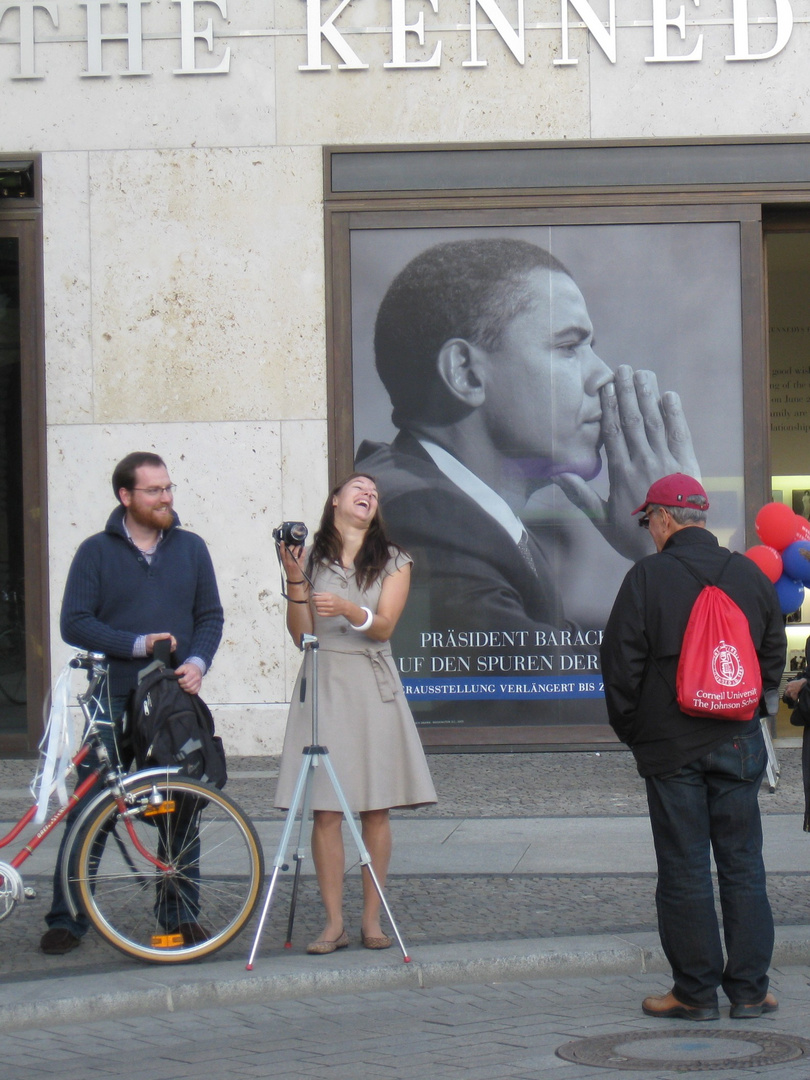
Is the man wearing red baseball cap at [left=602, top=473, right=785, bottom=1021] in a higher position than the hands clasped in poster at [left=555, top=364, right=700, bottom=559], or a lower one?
lower

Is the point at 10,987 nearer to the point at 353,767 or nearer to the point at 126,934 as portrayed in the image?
the point at 126,934

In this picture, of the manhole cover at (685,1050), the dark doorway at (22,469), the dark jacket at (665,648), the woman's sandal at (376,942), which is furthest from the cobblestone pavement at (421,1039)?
the dark doorway at (22,469)

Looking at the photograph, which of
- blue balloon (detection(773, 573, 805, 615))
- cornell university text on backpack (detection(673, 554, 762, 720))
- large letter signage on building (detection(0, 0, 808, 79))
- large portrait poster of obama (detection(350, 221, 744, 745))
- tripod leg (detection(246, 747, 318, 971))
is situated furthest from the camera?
large portrait poster of obama (detection(350, 221, 744, 745))

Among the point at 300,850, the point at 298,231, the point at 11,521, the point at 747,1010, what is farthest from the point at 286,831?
the point at 298,231

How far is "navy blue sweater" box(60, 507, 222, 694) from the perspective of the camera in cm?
565

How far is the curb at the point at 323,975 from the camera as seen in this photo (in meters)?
4.99

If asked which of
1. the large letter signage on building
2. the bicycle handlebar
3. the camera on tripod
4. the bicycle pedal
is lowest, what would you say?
the bicycle pedal

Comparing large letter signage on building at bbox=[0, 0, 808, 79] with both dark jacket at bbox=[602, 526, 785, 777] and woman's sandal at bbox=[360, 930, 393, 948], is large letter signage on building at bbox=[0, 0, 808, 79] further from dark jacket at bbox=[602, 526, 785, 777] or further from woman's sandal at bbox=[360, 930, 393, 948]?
woman's sandal at bbox=[360, 930, 393, 948]

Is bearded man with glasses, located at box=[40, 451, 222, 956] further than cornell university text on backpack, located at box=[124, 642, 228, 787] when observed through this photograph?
Yes

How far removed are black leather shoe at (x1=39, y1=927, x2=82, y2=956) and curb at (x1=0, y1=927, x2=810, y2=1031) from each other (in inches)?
15.1

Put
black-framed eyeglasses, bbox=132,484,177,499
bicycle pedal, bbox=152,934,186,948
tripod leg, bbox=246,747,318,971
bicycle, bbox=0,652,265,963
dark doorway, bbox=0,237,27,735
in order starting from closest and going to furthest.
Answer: tripod leg, bbox=246,747,318,971, bicycle, bbox=0,652,265,963, bicycle pedal, bbox=152,934,186,948, black-framed eyeglasses, bbox=132,484,177,499, dark doorway, bbox=0,237,27,735

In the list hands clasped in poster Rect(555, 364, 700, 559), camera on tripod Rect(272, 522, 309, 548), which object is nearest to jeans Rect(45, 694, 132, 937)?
camera on tripod Rect(272, 522, 309, 548)

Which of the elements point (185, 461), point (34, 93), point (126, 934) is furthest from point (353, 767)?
point (34, 93)

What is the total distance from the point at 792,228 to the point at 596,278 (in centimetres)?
176
